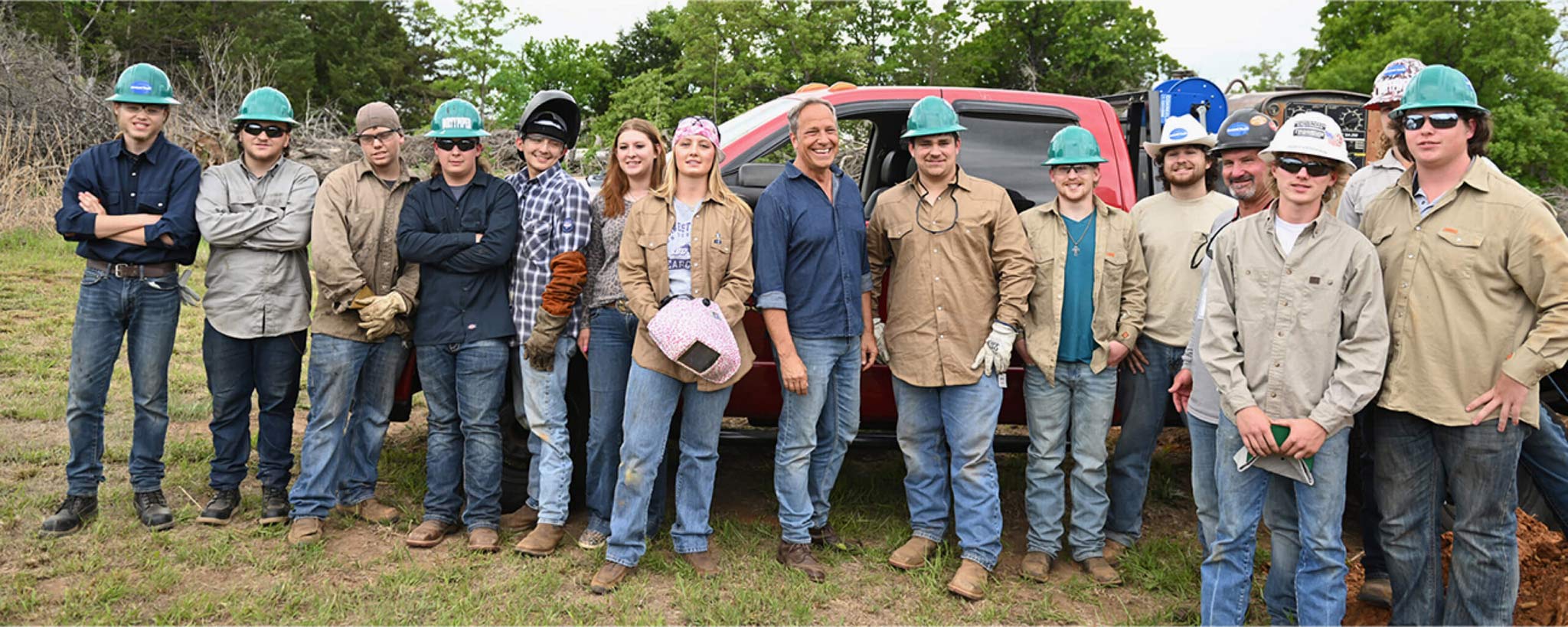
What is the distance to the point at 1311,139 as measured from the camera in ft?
9.81

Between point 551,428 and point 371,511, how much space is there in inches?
39.6

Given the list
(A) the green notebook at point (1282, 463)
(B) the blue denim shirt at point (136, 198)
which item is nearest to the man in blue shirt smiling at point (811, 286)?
(A) the green notebook at point (1282, 463)

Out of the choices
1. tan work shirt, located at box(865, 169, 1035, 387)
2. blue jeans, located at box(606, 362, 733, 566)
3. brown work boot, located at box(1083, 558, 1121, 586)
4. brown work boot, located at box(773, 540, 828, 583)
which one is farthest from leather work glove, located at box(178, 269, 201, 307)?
brown work boot, located at box(1083, 558, 1121, 586)

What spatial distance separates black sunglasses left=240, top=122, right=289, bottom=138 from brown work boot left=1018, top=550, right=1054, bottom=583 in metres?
3.42

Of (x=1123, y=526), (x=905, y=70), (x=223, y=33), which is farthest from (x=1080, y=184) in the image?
(x=223, y=33)

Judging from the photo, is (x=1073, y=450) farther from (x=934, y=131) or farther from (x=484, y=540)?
(x=484, y=540)

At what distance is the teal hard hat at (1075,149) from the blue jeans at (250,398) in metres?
3.07

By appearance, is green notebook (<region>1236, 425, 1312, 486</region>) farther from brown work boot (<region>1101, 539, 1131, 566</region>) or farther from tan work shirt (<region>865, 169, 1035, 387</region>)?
brown work boot (<region>1101, 539, 1131, 566</region>)

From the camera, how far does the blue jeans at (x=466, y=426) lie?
408 cm

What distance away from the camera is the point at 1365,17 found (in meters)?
29.7

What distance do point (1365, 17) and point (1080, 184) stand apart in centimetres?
3112

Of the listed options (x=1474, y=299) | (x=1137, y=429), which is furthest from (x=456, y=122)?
(x=1474, y=299)

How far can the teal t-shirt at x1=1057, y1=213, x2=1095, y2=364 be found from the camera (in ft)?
12.6

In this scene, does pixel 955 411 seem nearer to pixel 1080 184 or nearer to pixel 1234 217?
pixel 1080 184
